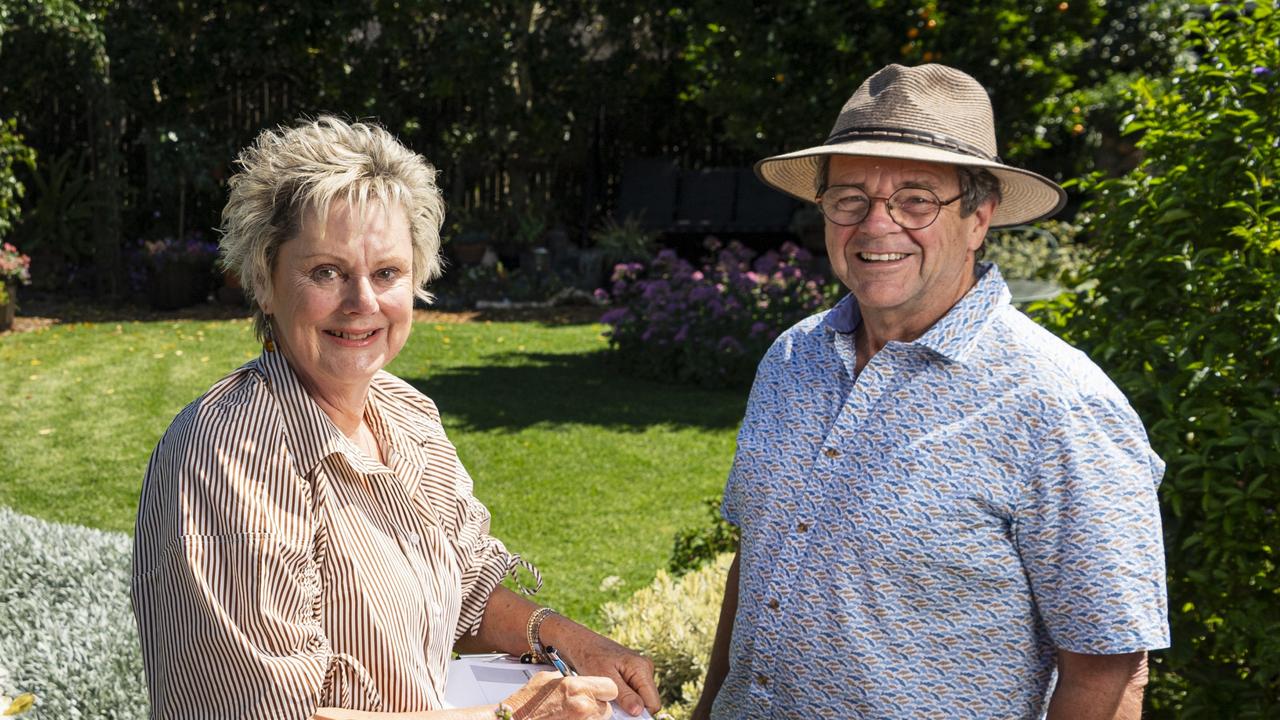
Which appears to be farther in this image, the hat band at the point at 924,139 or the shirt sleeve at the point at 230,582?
the hat band at the point at 924,139

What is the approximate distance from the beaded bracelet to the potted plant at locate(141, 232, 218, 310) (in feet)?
36.7

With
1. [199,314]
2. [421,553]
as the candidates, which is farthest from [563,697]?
[199,314]

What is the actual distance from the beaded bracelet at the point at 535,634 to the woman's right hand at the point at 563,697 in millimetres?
278

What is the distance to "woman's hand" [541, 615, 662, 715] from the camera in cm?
227

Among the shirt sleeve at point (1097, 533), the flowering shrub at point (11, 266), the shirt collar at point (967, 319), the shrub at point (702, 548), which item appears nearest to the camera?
the shirt sleeve at point (1097, 533)

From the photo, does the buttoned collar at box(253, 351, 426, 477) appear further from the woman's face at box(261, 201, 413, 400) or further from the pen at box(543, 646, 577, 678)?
the pen at box(543, 646, 577, 678)

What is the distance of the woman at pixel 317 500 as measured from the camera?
175cm

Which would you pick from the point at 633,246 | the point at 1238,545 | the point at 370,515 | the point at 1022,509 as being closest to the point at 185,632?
the point at 370,515

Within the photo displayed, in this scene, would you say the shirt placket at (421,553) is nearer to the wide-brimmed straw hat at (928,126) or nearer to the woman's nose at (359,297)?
the woman's nose at (359,297)

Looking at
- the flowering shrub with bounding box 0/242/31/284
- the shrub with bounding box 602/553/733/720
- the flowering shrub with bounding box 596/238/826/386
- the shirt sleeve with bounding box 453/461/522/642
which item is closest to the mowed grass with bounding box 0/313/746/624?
the flowering shrub with bounding box 596/238/826/386

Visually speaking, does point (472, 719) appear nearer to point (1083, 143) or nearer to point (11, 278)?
point (11, 278)

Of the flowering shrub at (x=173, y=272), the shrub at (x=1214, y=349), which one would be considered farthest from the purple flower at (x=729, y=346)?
the flowering shrub at (x=173, y=272)

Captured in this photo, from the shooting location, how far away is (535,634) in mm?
2377

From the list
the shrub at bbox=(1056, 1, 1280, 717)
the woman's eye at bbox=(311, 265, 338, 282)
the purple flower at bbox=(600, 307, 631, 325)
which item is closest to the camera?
the woman's eye at bbox=(311, 265, 338, 282)
